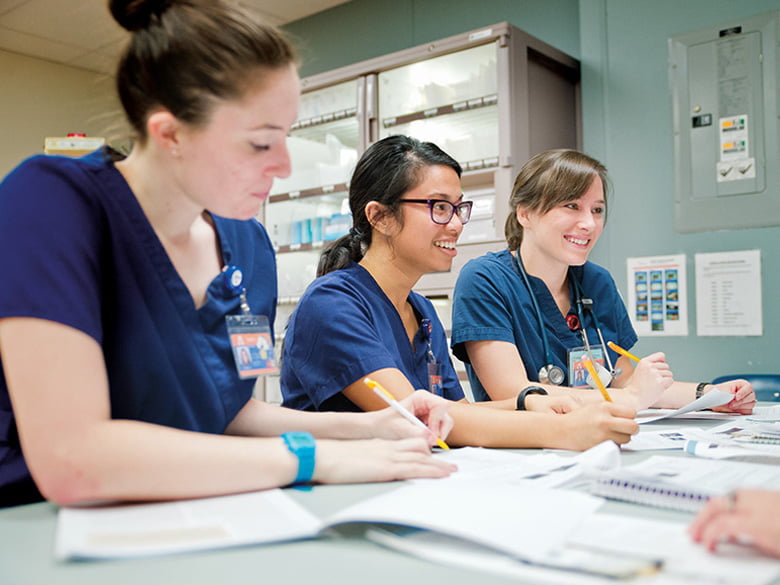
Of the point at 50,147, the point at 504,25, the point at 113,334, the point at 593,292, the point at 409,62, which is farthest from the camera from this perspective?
the point at 409,62

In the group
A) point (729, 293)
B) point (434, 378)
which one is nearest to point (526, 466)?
point (434, 378)

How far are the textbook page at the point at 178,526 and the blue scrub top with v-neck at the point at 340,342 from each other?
1.89 feet

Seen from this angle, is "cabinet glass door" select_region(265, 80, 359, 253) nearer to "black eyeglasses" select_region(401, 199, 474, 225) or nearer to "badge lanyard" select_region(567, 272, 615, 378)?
"badge lanyard" select_region(567, 272, 615, 378)

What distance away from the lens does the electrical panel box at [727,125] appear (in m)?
2.83

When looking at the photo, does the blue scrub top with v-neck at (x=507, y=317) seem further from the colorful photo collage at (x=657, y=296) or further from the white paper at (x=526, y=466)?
the colorful photo collage at (x=657, y=296)

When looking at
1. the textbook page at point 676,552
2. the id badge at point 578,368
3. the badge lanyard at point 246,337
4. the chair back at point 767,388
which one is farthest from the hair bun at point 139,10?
the chair back at point 767,388

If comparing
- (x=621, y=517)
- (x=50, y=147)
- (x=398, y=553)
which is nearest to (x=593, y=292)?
(x=621, y=517)

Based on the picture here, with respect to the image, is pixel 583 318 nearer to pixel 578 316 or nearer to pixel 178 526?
pixel 578 316

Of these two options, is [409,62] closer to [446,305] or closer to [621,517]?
[446,305]

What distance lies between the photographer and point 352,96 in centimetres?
393

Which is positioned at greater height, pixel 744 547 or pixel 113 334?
pixel 113 334

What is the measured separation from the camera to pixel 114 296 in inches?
34.3

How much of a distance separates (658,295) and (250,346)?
2469mm

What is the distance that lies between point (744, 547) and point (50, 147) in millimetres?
2310
